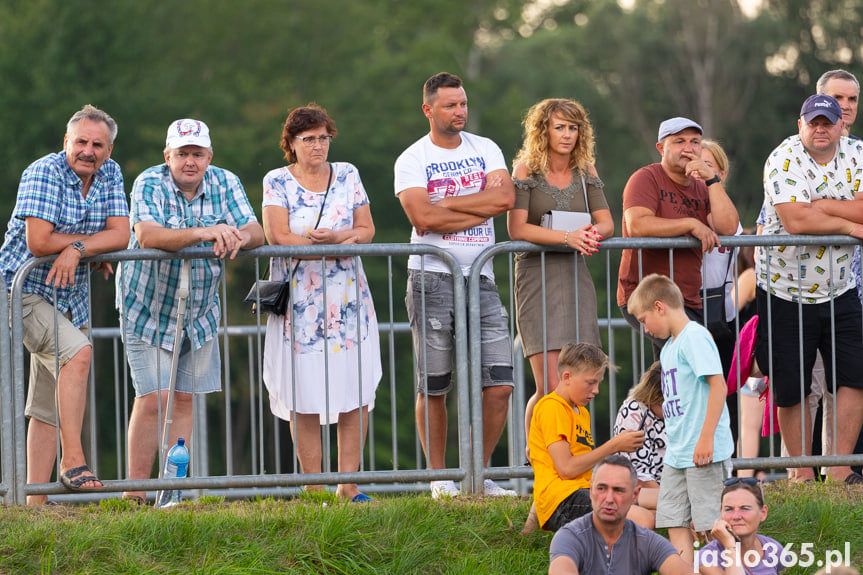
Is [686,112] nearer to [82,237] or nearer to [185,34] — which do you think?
[185,34]

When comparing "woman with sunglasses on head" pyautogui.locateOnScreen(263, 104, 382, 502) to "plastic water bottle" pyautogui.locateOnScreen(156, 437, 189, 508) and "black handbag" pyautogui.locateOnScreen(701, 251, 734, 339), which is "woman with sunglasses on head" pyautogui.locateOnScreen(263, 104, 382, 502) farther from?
"black handbag" pyautogui.locateOnScreen(701, 251, 734, 339)

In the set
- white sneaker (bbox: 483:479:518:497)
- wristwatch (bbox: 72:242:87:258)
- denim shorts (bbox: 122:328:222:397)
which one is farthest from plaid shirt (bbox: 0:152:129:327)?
white sneaker (bbox: 483:479:518:497)

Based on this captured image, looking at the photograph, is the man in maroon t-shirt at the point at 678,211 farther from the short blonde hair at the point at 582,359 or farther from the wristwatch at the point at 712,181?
the short blonde hair at the point at 582,359

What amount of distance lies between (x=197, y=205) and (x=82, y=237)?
625 millimetres

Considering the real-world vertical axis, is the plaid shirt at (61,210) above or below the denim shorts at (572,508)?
above

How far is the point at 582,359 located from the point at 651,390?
537mm

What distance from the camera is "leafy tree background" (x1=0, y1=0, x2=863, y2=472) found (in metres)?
25.1

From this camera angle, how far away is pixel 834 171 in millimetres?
7379

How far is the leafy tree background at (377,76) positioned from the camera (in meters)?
25.1

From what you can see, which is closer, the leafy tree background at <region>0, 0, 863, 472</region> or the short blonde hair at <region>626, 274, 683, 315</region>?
the short blonde hair at <region>626, 274, 683, 315</region>

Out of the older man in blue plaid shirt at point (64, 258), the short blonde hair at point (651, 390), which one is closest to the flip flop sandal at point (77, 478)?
the older man in blue plaid shirt at point (64, 258)

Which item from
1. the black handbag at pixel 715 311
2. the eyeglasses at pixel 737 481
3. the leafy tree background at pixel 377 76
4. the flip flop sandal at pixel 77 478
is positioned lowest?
the flip flop sandal at pixel 77 478

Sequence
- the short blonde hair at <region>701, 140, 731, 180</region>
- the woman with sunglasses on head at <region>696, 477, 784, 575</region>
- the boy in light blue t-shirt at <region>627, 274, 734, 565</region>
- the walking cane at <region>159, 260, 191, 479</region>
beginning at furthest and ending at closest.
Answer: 1. the short blonde hair at <region>701, 140, 731, 180</region>
2. the walking cane at <region>159, 260, 191, 479</region>
3. the boy in light blue t-shirt at <region>627, 274, 734, 565</region>
4. the woman with sunglasses on head at <region>696, 477, 784, 575</region>

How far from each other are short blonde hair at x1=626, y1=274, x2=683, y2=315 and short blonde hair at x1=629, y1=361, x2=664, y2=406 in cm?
57
